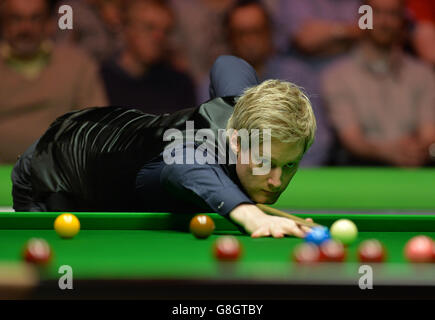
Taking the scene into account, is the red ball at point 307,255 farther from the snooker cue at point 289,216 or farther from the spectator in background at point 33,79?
the spectator in background at point 33,79

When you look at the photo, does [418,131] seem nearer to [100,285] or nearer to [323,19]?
[323,19]

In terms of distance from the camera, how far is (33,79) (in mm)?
9164

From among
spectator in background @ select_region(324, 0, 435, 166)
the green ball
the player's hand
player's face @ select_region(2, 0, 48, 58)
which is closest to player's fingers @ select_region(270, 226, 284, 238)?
the player's hand

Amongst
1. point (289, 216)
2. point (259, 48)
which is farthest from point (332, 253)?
point (259, 48)

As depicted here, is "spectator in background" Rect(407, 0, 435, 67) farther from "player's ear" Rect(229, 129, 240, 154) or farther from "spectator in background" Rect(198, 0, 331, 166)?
"player's ear" Rect(229, 129, 240, 154)

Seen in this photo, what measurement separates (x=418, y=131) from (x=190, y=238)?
23.1ft

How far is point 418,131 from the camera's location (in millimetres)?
9227

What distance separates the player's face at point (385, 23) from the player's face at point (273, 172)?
653cm

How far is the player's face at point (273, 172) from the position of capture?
2.80 meters

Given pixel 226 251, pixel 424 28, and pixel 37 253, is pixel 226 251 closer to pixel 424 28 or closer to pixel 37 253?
pixel 37 253

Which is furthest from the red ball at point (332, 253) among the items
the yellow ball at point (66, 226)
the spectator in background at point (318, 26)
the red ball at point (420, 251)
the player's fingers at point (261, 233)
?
the spectator in background at point (318, 26)

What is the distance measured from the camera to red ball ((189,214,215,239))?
269 centimetres

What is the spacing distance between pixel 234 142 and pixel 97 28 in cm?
693
